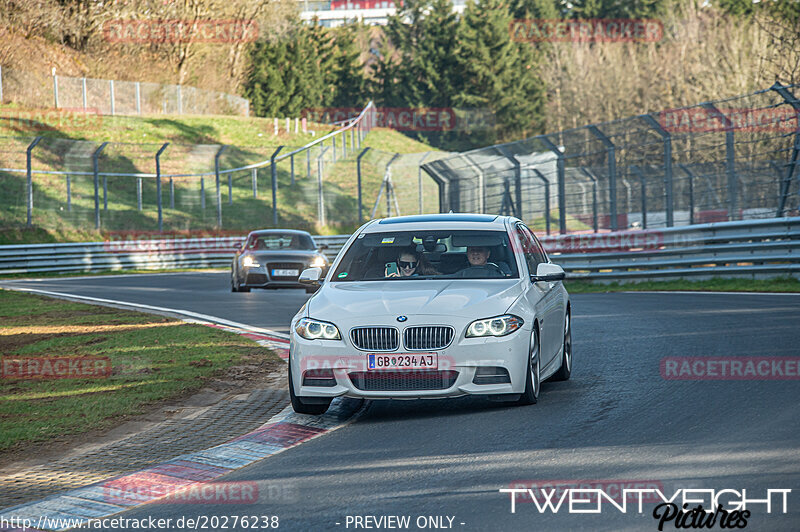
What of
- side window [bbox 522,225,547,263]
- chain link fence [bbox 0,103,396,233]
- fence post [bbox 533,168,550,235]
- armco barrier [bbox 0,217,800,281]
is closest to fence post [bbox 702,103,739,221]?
armco barrier [bbox 0,217,800,281]

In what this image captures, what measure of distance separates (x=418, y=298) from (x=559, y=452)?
→ 6.47 feet

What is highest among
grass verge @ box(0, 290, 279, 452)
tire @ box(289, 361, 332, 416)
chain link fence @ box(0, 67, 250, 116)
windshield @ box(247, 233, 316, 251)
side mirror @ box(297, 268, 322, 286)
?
chain link fence @ box(0, 67, 250, 116)

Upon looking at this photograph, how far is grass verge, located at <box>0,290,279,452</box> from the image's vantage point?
8.42 meters

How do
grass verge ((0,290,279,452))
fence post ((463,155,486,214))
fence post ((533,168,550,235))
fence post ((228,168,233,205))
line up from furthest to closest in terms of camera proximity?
fence post ((228,168,233,205)) < fence post ((463,155,486,214)) < fence post ((533,168,550,235)) < grass verge ((0,290,279,452))

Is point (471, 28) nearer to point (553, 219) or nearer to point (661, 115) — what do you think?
point (553, 219)

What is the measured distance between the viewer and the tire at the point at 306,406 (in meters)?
8.03

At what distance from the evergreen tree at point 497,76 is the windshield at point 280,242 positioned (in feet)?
216

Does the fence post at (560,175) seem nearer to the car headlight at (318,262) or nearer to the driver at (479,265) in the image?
the car headlight at (318,262)

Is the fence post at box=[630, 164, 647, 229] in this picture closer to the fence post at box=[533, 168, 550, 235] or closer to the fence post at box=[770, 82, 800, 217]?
the fence post at box=[533, 168, 550, 235]

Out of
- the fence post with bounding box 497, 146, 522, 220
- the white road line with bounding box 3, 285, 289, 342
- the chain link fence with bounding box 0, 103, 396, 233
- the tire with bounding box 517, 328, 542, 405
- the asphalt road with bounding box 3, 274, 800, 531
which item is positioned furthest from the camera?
the chain link fence with bounding box 0, 103, 396, 233

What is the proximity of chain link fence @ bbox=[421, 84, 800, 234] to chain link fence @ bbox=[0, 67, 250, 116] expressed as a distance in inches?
986

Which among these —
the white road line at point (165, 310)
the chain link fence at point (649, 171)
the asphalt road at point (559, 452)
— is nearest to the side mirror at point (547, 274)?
the asphalt road at point (559, 452)

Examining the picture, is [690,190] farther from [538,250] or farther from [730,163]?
[538,250]

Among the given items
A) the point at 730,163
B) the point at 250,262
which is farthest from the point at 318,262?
the point at 730,163
